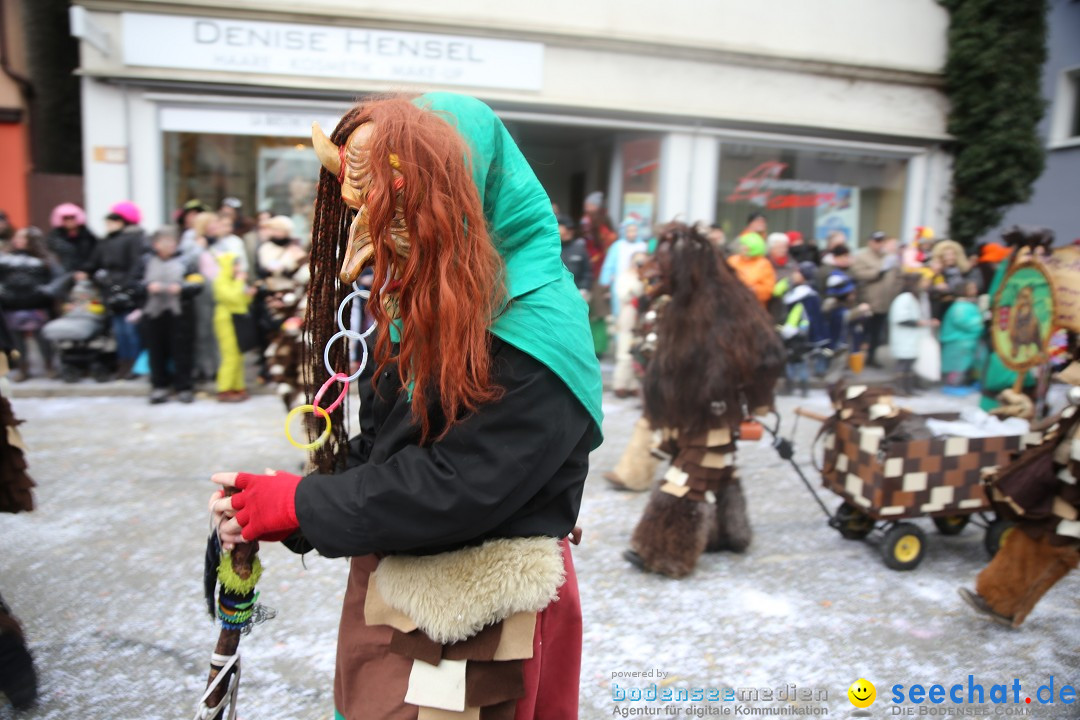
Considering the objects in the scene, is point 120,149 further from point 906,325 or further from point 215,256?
point 906,325

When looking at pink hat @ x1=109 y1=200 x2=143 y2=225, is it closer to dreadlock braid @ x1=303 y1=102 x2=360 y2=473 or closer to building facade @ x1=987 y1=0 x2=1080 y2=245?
dreadlock braid @ x1=303 y1=102 x2=360 y2=473

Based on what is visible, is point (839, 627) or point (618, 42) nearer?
point (839, 627)

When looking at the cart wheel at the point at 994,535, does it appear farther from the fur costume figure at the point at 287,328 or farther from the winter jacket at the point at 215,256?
the winter jacket at the point at 215,256

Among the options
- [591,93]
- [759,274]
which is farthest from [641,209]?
[759,274]

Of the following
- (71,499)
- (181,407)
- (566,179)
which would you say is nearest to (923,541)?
(71,499)

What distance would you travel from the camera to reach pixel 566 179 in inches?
554

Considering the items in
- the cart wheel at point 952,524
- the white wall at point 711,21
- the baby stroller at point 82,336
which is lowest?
the cart wheel at point 952,524

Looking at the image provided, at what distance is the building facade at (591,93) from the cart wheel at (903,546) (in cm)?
738

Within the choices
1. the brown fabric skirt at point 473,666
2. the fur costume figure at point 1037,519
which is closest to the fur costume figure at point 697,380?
the fur costume figure at point 1037,519

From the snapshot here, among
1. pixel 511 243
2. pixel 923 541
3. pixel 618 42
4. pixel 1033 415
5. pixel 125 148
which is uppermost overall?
pixel 618 42

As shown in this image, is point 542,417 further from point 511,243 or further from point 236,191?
point 236,191

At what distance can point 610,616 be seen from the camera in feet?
11.9

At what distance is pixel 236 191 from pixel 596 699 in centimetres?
968

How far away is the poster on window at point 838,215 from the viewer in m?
12.3
